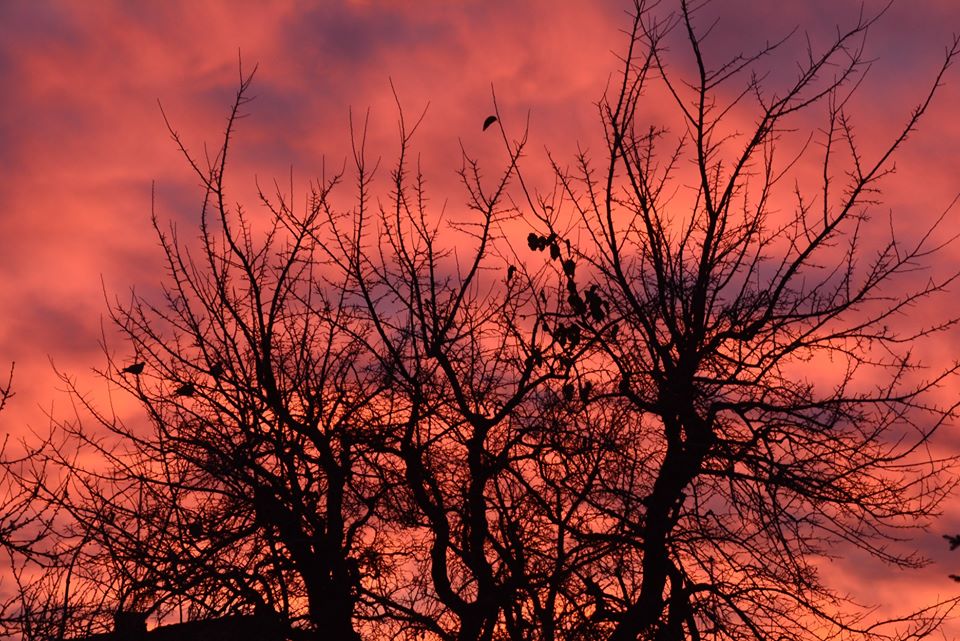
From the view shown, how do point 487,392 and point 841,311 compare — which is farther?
point 487,392

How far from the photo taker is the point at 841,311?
9773 millimetres

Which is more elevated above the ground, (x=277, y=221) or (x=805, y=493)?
(x=277, y=221)

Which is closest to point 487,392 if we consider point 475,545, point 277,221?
point 475,545

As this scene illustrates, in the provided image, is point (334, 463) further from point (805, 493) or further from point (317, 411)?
point (805, 493)

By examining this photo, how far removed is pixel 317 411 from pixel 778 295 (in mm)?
4985

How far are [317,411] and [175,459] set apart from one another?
1.56 meters

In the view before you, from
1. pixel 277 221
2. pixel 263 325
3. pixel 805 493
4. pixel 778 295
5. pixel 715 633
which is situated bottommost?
pixel 715 633

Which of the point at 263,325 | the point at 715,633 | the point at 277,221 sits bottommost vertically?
the point at 715,633

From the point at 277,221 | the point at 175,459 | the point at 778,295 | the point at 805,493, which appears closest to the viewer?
the point at 805,493

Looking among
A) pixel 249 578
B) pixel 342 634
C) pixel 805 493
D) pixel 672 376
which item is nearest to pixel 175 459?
pixel 249 578

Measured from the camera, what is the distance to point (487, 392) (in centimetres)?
1070

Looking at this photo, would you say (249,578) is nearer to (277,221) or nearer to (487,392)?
(487,392)

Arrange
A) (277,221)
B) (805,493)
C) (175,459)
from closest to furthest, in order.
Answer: (805,493) < (175,459) < (277,221)

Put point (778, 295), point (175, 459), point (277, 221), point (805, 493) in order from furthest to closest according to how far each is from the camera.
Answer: point (277, 221) → point (175, 459) → point (778, 295) → point (805, 493)
